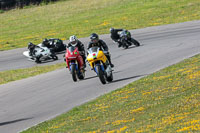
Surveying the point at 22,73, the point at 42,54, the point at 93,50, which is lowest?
the point at 22,73

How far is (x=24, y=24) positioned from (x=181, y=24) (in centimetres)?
2549

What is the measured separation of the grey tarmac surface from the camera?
1284 centimetres

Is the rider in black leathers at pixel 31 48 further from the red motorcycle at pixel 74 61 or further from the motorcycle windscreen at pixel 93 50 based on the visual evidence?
the motorcycle windscreen at pixel 93 50

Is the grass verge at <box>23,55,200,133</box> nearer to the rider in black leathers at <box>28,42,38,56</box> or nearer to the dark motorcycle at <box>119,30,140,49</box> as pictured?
the dark motorcycle at <box>119,30,140,49</box>

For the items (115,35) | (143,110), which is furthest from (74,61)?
(115,35)

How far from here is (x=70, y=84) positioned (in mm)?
17406

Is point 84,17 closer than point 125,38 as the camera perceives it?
No

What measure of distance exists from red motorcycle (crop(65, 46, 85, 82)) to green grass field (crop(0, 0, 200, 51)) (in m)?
22.7

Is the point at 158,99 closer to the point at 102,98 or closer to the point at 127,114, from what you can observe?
the point at 127,114

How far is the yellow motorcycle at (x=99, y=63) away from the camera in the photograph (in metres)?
15.7

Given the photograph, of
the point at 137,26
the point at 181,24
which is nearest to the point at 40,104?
the point at 181,24

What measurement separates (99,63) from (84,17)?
3989cm

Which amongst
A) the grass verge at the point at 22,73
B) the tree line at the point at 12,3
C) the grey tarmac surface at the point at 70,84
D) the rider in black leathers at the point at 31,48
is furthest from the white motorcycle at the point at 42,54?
the tree line at the point at 12,3

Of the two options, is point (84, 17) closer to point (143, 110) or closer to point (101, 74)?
point (101, 74)
